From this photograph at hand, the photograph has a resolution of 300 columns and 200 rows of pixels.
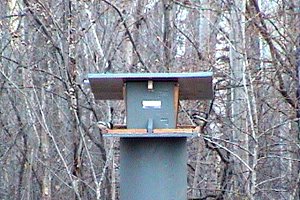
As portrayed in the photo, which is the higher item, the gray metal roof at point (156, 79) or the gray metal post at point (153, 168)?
the gray metal roof at point (156, 79)

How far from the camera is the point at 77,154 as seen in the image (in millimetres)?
5688

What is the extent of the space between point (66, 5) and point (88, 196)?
1.63m

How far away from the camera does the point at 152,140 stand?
11.8ft

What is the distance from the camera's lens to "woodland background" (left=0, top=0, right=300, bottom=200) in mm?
5500

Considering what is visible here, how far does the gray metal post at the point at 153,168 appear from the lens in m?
3.58

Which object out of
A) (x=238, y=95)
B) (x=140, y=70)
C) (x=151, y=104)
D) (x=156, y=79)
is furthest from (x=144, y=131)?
(x=140, y=70)

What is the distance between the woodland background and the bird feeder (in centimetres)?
165

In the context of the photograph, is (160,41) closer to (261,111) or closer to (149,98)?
(261,111)

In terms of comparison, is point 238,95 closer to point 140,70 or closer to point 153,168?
point 140,70

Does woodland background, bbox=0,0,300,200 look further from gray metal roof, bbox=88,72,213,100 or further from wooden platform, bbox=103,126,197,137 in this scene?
wooden platform, bbox=103,126,197,137

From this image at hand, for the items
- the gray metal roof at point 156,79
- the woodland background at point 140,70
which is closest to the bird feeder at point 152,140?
the gray metal roof at point 156,79

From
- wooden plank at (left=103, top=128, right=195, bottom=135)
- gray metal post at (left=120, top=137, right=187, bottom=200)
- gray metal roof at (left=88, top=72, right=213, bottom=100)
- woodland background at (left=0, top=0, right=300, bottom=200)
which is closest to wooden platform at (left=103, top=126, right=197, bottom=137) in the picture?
wooden plank at (left=103, top=128, right=195, bottom=135)

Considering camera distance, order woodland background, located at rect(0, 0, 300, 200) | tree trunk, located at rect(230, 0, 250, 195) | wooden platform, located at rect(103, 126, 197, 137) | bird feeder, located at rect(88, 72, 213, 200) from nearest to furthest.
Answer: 1. wooden platform, located at rect(103, 126, 197, 137)
2. bird feeder, located at rect(88, 72, 213, 200)
3. tree trunk, located at rect(230, 0, 250, 195)
4. woodland background, located at rect(0, 0, 300, 200)

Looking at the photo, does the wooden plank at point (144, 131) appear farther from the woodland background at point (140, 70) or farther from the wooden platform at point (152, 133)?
the woodland background at point (140, 70)
